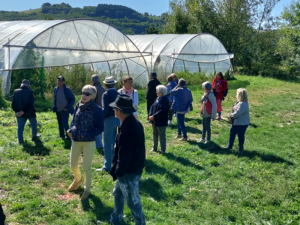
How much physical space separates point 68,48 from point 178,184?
1073 centimetres

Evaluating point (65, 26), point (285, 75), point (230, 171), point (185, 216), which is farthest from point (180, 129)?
point (285, 75)

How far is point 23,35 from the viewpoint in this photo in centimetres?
1410

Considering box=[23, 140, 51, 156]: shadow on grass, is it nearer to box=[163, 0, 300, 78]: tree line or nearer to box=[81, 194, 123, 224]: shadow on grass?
box=[81, 194, 123, 224]: shadow on grass

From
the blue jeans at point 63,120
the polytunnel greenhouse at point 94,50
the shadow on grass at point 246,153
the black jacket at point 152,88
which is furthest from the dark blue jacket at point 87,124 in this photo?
the polytunnel greenhouse at point 94,50

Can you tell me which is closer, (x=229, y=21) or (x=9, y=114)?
(x=9, y=114)

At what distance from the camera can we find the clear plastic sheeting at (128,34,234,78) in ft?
68.3

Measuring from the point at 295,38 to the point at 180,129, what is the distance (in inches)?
945

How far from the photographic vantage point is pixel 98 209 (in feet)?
15.7

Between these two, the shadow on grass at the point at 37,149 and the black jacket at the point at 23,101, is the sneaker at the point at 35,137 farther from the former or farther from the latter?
the black jacket at the point at 23,101

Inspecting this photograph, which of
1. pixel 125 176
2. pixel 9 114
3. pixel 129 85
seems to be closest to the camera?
pixel 125 176

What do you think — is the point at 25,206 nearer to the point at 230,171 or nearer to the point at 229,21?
the point at 230,171

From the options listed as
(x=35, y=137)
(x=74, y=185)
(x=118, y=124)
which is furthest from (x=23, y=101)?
(x=74, y=185)

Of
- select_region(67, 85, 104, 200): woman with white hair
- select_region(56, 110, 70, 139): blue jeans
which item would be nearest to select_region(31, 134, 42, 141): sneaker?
select_region(56, 110, 70, 139): blue jeans

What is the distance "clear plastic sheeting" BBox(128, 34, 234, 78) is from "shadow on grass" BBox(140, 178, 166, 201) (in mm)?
13880
